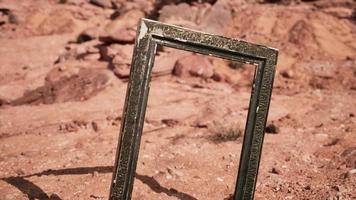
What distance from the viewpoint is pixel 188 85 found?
7.36 metres

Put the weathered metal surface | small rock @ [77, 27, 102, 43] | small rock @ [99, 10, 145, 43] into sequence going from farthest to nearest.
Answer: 1. small rock @ [77, 27, 102, 43]
2. small rock @ [99, 10, 145, 43]
3. the weathered metal surface

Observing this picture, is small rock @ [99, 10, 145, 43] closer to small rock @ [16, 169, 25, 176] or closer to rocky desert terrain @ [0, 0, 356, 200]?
rocky desert terrain @ [0, 0, 356, 200]

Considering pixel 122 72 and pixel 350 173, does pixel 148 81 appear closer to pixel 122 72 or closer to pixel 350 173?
pixel 350 173

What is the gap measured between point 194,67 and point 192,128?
2.73m

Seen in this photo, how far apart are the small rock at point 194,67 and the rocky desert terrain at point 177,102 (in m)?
0.03

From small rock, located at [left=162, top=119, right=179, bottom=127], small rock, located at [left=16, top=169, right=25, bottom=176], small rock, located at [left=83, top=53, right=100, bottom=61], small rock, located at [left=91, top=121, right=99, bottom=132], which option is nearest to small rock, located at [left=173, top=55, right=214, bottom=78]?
small rock, located at [left=83, top=53, right=100, bottom=61]

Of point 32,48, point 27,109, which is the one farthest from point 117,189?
point 32,48

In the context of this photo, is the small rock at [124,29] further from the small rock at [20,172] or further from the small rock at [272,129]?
the small rock at [20,172]

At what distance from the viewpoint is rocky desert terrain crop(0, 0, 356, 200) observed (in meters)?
3.49

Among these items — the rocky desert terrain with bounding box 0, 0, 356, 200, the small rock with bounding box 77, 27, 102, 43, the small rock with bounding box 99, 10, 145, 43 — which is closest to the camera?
the rocky desert terrain with bounding box 0, 0, 356, 200

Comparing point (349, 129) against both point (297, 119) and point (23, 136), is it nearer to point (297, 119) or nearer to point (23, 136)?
point (297, 119)

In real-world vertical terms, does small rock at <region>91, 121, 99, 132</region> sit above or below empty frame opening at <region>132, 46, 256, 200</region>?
below

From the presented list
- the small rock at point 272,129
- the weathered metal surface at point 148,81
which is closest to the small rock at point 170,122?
the small rock at point 272,129

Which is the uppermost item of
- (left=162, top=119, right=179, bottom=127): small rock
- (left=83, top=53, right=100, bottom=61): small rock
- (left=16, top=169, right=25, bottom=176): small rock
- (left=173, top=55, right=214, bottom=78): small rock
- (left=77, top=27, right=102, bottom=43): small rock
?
(left=77, top=27, right=102, bottom=43): small rock
